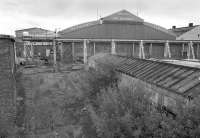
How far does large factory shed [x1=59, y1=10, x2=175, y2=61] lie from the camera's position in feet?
97.8

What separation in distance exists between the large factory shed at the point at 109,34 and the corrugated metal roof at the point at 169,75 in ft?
60.8

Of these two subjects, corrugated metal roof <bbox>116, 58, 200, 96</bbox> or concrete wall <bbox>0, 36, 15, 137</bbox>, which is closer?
corrugated metal roof <bbox>116, 58, 200, 96</bbox>

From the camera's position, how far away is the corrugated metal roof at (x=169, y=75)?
6.72m

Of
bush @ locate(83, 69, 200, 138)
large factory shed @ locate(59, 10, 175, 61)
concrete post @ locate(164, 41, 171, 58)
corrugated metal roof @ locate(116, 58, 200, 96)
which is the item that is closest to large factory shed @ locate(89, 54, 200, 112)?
corrugated metal roof @ locate(116, 58, 200, 96)

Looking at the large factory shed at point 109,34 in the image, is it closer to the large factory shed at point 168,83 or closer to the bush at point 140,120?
the large factory shed at point 168,83

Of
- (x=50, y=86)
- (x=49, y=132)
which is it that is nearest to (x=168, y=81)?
(x=49, y=132)

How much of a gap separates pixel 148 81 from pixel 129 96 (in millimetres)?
2715

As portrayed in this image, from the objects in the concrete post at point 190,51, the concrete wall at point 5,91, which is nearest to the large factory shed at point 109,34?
the concrete post at point 190,51

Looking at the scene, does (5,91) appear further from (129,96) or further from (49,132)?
(129,96)

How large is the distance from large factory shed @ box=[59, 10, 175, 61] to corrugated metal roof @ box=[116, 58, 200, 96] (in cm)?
1852

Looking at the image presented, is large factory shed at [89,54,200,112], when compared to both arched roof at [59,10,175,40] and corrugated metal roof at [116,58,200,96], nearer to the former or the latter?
corrugated metal roof at [116,58,200,96]

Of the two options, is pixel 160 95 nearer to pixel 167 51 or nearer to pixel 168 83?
pixel 168 83

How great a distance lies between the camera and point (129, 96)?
20.6 feet

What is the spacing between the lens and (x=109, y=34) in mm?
32281
